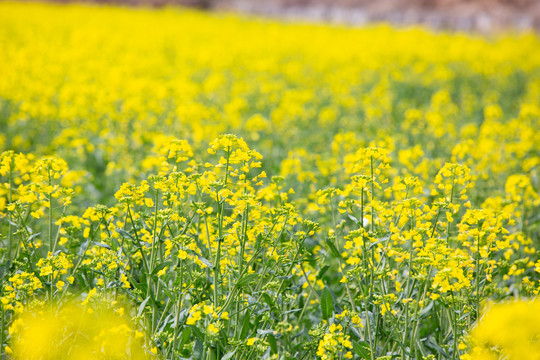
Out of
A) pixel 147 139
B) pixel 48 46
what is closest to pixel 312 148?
pixel 147 139

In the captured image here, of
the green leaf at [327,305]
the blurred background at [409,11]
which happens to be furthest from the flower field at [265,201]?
the blurred background at [409,11]

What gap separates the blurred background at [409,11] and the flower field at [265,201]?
7.52 meters

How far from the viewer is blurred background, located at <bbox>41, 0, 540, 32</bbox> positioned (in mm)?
20312

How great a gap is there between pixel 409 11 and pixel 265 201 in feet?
72.9

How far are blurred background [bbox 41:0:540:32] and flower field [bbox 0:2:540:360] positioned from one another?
24.7 ft

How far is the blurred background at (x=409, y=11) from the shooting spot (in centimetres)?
2031

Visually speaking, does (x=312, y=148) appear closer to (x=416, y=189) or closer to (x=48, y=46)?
(x=416, y=189)

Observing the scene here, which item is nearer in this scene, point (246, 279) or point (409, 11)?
point (246, 279)

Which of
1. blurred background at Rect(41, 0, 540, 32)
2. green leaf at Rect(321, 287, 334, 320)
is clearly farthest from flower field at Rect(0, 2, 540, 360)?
blurred background at Rect(41, 0, 540, 32)

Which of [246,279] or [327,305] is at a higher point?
[246,279]

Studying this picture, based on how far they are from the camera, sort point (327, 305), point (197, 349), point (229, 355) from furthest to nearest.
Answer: point (327, 305) < point (197, 349) < point (229, 355)

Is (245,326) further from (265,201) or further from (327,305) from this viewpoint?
(265,201)

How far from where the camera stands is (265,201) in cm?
420

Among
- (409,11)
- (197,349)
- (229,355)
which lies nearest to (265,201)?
(197,349)
